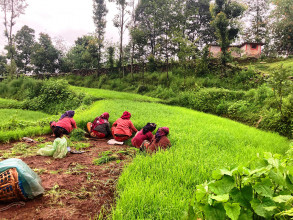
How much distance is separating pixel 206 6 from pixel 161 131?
25.6m

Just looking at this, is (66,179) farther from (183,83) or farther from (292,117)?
(183,83)

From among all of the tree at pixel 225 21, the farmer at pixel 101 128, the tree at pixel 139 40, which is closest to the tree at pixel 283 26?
the tree at pixel 225 21

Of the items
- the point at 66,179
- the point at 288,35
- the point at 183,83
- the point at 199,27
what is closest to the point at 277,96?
the point at 66,179

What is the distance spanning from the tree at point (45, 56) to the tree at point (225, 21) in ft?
85.3

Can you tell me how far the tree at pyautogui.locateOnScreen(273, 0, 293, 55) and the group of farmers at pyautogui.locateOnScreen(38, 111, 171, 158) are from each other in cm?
2108

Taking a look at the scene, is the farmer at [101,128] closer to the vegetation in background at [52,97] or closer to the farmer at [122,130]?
the farmer at [122,130]

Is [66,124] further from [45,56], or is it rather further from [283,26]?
[45,56]

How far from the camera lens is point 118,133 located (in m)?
5.05

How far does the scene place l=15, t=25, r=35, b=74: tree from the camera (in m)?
33.1

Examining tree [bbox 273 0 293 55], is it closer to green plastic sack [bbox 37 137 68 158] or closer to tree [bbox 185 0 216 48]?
tree [bbox 185 0 216 48]

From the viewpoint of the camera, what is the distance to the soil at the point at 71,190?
1.98 m

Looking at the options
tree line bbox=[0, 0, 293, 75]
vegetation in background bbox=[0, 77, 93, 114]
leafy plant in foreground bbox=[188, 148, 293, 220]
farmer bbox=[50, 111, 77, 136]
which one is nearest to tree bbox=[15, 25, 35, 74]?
tree line bbox=[0, 0, 293, 75]

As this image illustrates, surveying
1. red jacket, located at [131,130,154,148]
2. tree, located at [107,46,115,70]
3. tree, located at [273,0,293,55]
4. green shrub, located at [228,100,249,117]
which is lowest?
red jacket, located at [131,130,154,148]

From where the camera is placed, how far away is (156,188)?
82.7 inches
